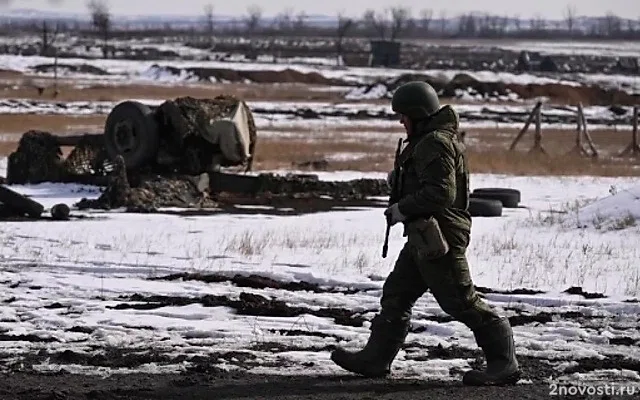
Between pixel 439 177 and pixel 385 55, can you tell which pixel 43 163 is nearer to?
pixel 439 177

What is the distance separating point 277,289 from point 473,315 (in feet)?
13.2

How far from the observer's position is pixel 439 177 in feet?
24.4

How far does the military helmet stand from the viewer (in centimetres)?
759

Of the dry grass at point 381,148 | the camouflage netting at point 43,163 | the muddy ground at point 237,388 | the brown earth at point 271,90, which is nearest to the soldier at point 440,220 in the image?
the muddy ground at point 237,388

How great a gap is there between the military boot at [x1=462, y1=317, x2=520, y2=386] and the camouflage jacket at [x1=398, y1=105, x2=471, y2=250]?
54 centimetres

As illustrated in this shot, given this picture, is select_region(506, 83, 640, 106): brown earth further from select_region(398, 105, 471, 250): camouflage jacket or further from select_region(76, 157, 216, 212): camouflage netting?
select_region(398, 105, 471, 250): camouflage jacket

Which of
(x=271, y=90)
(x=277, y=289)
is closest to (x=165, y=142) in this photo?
(x=277, y=289)

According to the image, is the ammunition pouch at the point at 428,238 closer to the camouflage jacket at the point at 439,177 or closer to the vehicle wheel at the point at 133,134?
the camouflage jacket at the point at 439,177

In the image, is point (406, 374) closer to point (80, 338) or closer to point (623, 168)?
point (80, 338)

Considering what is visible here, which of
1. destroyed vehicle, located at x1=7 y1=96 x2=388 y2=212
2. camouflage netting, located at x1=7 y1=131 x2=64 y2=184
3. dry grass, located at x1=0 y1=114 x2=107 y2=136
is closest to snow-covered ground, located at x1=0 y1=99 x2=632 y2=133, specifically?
dry grass, located at x1=0 y1=114 x2=107 y2=136

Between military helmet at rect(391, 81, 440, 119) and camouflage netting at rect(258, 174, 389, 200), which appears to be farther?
camouflage netting at rect(258, 174, 389, 200)

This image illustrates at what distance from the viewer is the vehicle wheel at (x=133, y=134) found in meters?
21.0

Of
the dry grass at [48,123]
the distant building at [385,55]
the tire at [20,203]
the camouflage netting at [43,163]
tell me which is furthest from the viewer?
the distant building at [385,55]

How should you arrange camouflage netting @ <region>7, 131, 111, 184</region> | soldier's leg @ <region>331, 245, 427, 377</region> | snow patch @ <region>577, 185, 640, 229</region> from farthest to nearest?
camouflage netting @ <region>7, 131, 111, 184</region>
snow patch @ <region>577, 185, 640, 229</region>
soldier's leg @ <region>331, 245, 427, 377</region>
